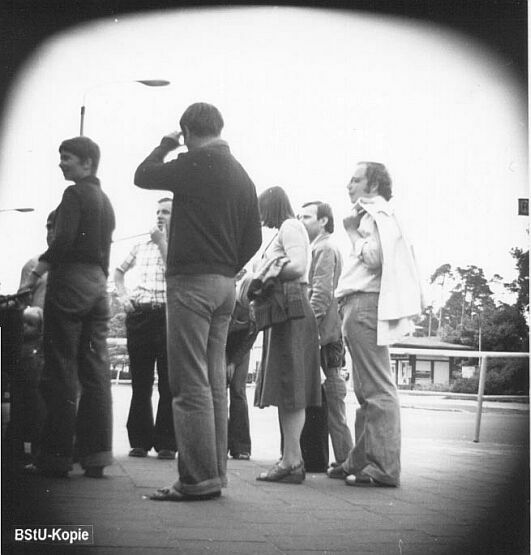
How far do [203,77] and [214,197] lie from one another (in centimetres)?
51

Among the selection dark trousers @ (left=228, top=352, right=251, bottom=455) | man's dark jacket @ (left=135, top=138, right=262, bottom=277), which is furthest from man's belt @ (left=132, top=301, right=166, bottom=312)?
dark trousers @ (left=228, top=352, right=251, bottom=455)

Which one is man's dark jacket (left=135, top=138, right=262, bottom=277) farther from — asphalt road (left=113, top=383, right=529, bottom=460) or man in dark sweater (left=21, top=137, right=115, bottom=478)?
asphalt road (left=113, top=383, right=529, bottom=460)

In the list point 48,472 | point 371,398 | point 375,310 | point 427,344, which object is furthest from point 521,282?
point 48,472

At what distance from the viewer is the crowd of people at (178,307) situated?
2.64 m

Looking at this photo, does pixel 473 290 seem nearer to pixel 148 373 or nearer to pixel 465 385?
pixel 465 385

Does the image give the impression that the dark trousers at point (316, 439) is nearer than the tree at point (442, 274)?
No

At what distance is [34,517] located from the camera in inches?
106

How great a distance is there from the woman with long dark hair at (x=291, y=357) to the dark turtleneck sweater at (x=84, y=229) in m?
0.59

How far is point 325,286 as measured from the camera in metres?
3.15

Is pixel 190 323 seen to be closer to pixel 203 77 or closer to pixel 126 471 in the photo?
pixel 126 471

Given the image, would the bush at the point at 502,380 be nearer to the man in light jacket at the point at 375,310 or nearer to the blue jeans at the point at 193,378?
the man in light jacket at the point at 375,310

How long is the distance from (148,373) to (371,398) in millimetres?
840

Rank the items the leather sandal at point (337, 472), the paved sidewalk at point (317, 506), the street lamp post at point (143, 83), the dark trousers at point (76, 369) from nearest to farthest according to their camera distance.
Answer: the paved sidewalk at point (317, 506) → the dark trousers at point (76, 369) → the street lamp post at point (143, 83) → the leather sandal at point (337, 472)

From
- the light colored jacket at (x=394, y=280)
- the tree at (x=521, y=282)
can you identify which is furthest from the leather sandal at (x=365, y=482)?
the tree at (x=521, y=282)
